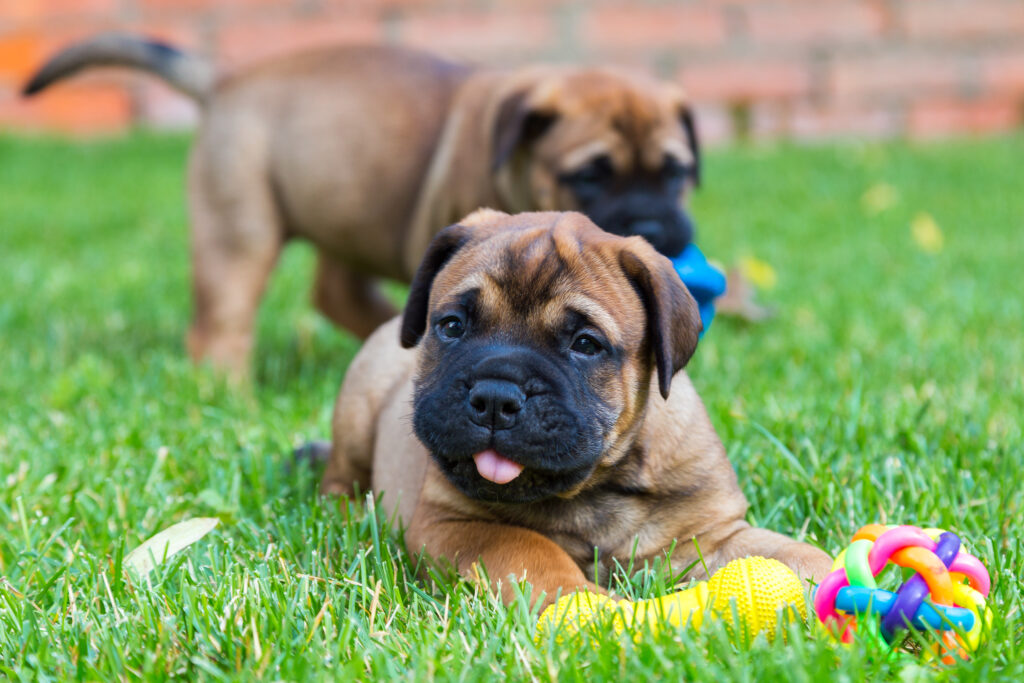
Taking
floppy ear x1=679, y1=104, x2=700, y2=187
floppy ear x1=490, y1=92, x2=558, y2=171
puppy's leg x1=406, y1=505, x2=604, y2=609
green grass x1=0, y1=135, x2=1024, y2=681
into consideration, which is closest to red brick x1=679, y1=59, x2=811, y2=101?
green grass x1=0, y1=135, x2=1024, y2=681

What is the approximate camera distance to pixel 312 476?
344 centimetres

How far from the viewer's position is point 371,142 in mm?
5109

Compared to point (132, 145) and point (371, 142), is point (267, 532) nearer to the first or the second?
point (371, 142)

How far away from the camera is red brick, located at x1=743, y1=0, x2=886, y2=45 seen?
10820mm

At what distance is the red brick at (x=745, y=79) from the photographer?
1102 cm

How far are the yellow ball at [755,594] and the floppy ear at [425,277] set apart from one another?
989 mm

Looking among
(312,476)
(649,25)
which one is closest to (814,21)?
(649,25)

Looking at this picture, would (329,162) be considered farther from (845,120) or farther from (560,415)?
(845,120)

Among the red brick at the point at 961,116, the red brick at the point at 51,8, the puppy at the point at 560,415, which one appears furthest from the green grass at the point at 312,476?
the red brick at the point at 51,8

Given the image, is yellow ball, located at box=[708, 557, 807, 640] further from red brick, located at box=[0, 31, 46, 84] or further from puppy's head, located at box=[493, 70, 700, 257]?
red brick, located at box=[0, 31, 46, 84]

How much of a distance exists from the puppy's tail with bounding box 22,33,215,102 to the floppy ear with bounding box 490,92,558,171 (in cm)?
172

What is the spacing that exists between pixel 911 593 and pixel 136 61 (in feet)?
15.6

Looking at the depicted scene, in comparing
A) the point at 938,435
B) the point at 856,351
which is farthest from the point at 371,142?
the point at 938,435

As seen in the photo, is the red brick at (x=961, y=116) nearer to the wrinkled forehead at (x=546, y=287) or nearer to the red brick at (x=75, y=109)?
the red brick at (x=75, y=109)
